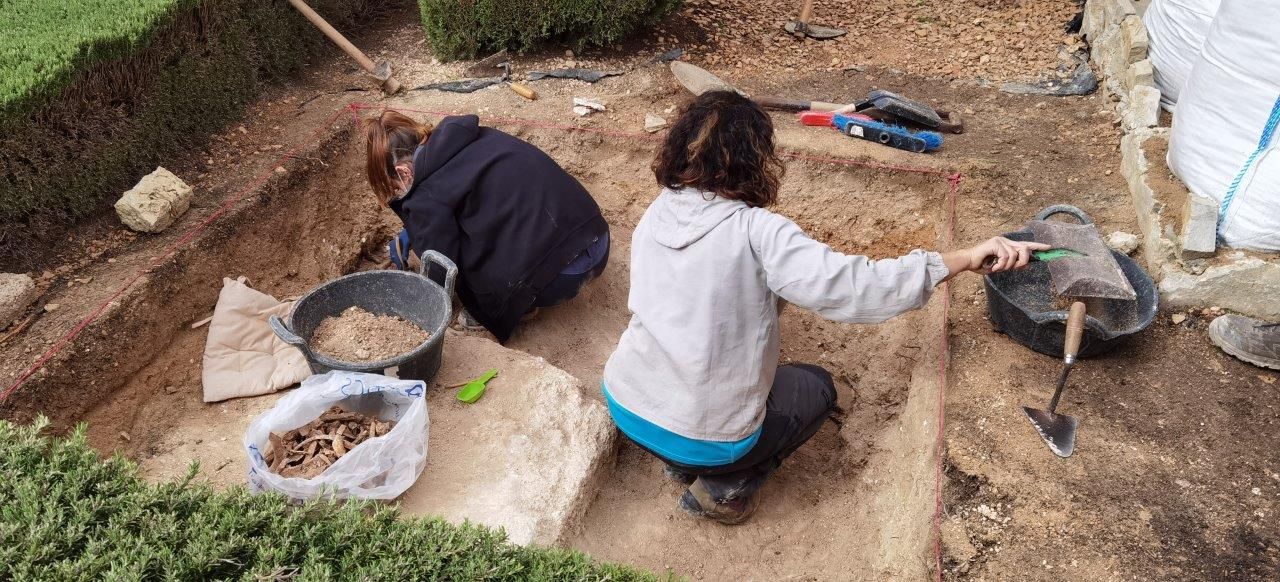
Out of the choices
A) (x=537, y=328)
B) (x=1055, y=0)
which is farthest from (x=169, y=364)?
(x=1055, y=0)

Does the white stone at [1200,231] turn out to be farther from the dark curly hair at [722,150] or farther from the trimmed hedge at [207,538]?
the trimmed hedge at [207,538]

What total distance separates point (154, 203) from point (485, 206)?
6.08ft

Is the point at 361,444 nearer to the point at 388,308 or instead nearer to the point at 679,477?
the point at 388,308

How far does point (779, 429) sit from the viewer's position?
316cm

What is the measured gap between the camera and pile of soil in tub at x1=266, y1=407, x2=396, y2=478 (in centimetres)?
306

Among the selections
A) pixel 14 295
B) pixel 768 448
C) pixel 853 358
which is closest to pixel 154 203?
pixel 14 295

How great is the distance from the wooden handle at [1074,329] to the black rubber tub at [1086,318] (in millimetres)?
141

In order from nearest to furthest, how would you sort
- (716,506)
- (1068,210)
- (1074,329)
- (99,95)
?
(1074,329), (716,506), (1068,210), (99,95)

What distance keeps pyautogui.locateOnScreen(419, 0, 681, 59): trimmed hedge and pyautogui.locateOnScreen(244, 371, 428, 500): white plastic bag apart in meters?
3.46

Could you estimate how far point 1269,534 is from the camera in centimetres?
266

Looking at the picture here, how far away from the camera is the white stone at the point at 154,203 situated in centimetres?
427

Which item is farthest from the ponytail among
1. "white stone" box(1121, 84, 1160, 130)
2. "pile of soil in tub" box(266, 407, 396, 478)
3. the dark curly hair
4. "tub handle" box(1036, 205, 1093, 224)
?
"white stone" box(1121, 84, 1160, 130)

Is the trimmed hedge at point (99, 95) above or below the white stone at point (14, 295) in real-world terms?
above

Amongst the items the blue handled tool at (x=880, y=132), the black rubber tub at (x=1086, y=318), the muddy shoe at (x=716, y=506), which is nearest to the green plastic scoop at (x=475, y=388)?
the muddy shoe at (x=716, y=506)
